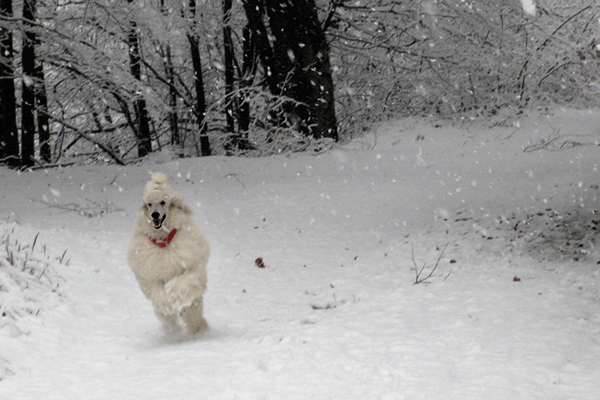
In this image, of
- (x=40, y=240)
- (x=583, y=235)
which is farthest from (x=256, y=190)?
(x=583, y=235)

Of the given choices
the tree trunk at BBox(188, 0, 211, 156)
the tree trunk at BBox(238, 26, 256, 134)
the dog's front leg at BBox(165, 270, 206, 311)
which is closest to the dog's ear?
the dog's front leg at BBox(165, 270, 206, 311)

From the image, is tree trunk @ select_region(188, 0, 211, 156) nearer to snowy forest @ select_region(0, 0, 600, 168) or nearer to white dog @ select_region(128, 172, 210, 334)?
snowy forest @ select_region(0, 0, 600, 168)

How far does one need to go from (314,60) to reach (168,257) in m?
9.09

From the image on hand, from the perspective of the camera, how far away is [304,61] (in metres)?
13.3

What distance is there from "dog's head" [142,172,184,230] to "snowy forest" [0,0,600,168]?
8.01 metres

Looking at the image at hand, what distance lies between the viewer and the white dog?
16.7ft

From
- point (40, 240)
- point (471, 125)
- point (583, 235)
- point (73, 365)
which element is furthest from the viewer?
point (471, 125)

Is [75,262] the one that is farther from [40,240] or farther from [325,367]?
[325,367]

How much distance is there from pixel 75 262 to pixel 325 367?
472 cm

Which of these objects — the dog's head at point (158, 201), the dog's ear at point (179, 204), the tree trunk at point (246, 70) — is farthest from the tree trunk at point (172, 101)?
the dog's head at point (158, 201)

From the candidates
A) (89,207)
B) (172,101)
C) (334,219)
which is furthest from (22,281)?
(172,101)

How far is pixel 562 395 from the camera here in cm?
354

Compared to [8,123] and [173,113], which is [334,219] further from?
[173,113]

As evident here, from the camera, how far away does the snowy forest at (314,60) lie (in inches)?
518
